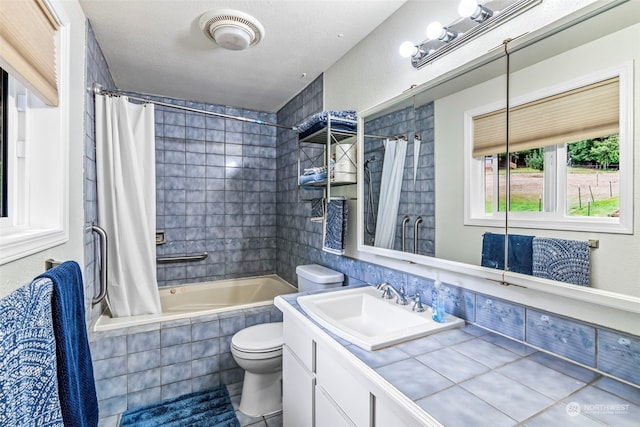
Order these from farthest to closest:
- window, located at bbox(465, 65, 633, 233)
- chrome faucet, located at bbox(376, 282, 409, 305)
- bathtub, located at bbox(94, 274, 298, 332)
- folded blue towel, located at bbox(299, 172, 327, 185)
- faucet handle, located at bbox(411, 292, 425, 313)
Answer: bathtub, located at bbox(94, 274, 298, 332) < folded blue towel, located at bbox(299, 172, 327, 185) < chrome faucet, located at bbox(376, 282, 409, 305) < faucet handle, located at bbox(411, 292, 425, 313) < window, located at bbox(465, 65, 633, 233)

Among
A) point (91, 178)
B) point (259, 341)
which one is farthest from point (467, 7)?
point (91, 178)

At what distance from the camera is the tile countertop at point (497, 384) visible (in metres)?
0.71

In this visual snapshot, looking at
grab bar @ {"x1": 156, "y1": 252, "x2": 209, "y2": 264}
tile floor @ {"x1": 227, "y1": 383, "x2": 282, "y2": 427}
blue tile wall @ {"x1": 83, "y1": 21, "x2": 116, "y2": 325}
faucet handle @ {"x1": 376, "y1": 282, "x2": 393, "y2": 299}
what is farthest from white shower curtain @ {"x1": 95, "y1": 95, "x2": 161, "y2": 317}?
faucet handle @ {"x1": 376, "y1": 282, "x2": 393, "y2": 299}

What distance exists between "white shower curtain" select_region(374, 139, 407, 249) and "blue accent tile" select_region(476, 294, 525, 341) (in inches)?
21.6

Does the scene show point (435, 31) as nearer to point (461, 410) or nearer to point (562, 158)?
point (562, 158)

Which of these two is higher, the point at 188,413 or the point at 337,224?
the point at 337,224

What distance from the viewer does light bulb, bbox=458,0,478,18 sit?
1.13 meters

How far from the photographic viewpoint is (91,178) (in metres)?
1.93

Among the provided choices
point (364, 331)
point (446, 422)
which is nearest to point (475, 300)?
point (364, 331)

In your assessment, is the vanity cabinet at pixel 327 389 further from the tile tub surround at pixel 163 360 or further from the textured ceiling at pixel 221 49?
the textured ceiling at pixel 221 49

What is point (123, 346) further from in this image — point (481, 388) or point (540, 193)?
point (540, 193)

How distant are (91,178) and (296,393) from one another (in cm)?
184

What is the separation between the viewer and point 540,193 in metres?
0.98

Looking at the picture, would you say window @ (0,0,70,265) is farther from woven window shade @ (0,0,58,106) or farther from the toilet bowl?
the toilet bowl
